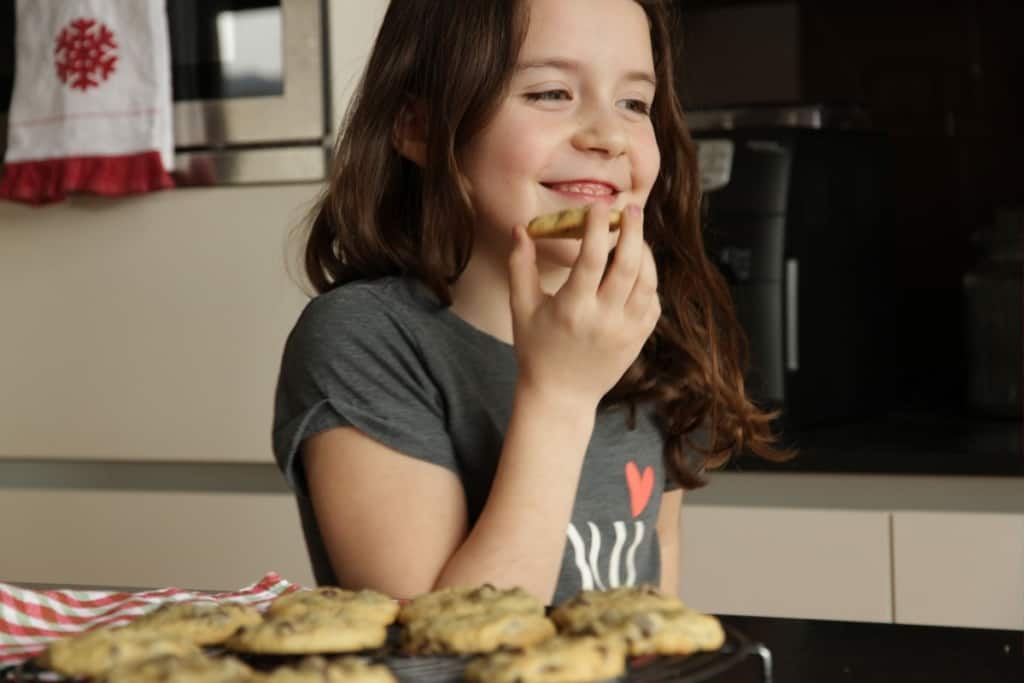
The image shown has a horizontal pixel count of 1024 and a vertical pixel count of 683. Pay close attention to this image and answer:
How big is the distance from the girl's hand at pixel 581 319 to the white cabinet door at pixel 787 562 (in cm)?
79

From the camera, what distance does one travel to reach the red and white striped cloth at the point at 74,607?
734 mm

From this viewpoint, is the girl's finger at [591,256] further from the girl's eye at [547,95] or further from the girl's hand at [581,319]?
the girl's eye at [547,95]

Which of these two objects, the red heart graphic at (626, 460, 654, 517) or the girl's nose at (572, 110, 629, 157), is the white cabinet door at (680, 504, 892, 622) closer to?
the red heart graphic at (626, 460, 654, 517)

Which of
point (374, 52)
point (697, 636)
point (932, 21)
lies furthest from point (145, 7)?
point (697, 636)

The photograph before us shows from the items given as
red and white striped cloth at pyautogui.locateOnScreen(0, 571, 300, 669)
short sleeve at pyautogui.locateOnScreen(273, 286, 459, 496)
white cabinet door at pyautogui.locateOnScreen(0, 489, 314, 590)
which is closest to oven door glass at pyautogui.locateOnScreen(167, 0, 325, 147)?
white cabinet door at pyautogui.locateOnScreen(0, 489, 314, 590)

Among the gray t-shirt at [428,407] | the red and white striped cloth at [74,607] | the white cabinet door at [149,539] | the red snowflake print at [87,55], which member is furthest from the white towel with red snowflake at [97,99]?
the red and white striped cloth at [74,607]

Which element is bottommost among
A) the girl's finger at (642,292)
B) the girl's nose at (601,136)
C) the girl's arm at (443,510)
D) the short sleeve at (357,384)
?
the girl's arm at (443,510)

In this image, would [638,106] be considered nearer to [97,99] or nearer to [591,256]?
[591,256]

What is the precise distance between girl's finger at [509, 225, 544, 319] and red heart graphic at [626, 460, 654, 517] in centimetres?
24

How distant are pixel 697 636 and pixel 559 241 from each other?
63cm

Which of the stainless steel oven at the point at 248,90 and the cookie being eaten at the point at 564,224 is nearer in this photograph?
the cookie being eaten at the point at 564,224

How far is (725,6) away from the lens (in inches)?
90.9

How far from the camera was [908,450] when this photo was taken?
1.76 m

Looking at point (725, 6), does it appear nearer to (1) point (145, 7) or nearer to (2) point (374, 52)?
(1) point (145, 7)
